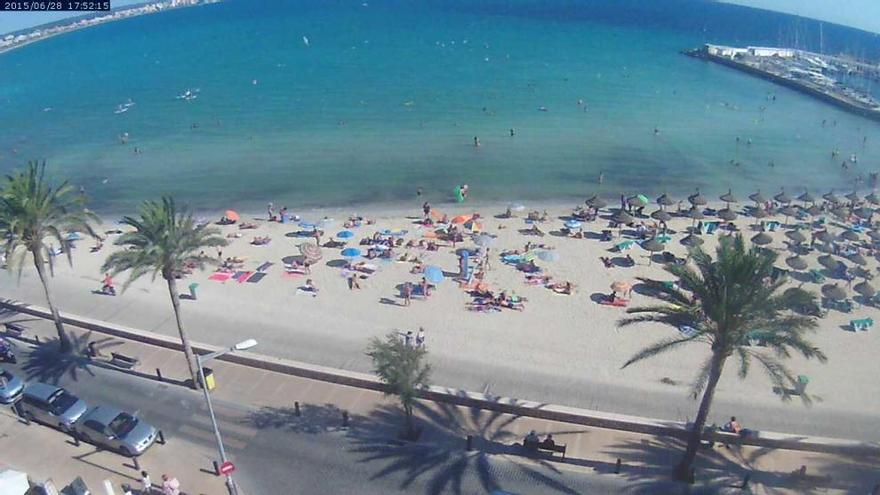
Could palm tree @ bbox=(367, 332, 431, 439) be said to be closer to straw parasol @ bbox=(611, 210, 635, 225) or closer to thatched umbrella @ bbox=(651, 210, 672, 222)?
straw parasol @ bbox=(611, 210, 635, 225)

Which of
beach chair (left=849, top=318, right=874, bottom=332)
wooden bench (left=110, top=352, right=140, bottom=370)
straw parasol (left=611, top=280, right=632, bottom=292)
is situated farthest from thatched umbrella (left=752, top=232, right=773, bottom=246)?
wooden bench (left=110, top=352, right=140, bottom=370)

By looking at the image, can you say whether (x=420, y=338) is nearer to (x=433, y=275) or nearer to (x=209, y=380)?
(x=433, y=275)

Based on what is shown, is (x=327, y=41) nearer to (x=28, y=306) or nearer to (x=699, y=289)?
(x=28, y=306)

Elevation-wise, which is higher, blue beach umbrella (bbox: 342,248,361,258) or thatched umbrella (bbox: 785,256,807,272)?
thatched umbrella (bbox: 785,256,807,272)

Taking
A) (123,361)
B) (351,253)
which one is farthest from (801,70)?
(123,361)

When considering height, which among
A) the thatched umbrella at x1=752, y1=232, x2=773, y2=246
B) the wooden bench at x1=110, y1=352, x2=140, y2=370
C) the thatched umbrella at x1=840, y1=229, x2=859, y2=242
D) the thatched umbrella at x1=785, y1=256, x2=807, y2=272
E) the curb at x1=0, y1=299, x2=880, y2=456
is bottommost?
the wooden bench at x1=110, y1=352, x2=140, y2=370

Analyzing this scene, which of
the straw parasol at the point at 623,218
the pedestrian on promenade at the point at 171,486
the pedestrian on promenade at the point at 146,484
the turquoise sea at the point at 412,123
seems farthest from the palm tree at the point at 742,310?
the turquoise sea at the point at 412,123

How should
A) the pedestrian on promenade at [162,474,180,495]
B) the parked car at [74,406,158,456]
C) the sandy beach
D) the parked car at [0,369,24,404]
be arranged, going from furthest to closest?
1. the sandy beach
2. the parked car at [0,369,24,404]
3. the parked car at [74,406,158,456]
4. the pedestrian on promenade at [162,474,180,495]
